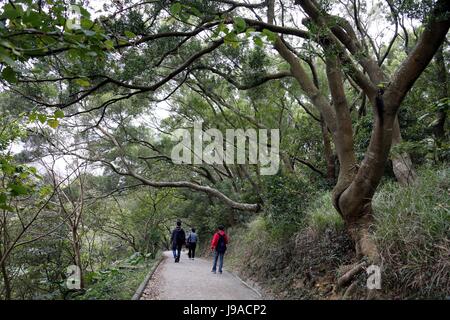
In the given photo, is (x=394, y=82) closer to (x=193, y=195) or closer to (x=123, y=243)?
(x=193, y=195)

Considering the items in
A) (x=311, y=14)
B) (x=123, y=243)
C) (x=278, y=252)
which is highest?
(x=311, y=14)

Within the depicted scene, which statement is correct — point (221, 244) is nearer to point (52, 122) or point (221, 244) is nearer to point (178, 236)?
point (178, 236)

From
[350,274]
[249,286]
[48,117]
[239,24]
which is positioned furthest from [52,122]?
[249,286]

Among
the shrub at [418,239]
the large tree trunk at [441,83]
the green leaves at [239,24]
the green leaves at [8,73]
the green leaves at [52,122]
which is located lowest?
the shrub at [418,239]

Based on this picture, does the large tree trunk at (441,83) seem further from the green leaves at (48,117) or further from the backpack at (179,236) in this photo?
the backpack at (179,236)

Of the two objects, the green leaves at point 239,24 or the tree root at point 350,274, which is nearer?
the green leaves at point 239,24

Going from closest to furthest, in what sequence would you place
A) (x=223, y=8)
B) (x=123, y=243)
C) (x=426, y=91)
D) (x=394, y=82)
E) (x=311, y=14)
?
(x=394, y=82), (x=311, y=14), (x=223, y=8), (x=426, y=91), (x=123, y=243)

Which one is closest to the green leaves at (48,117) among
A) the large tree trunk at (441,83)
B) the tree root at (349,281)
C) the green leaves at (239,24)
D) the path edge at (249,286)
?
Result: the green leaves at (239,24)

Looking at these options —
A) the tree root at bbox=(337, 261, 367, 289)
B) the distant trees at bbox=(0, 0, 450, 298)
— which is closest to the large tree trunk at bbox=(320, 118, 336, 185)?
the distant trees at bbox=(0, 0, 450, 298)

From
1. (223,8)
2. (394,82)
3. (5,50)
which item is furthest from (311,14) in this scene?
(5,50)

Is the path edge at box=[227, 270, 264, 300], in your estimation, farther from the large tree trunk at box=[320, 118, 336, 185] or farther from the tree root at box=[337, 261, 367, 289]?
the large tree trunk at box=[320, 118, 336, 185]

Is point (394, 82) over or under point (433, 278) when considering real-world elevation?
over

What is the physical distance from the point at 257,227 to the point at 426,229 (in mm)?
7678

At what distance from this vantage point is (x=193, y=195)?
23953 millimetres
